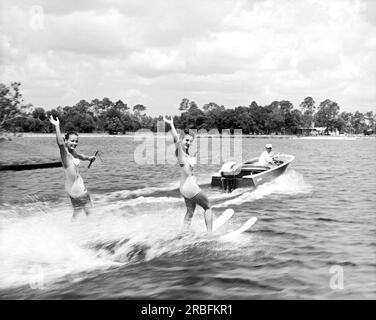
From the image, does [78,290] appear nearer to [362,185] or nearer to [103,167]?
[362,185]

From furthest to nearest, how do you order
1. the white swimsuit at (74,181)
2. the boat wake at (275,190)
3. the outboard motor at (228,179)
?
the outboard motor at (228,179), the boat wake at (275,190), the white swimsuit at (74,181)

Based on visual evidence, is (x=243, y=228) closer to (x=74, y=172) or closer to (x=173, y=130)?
(x=173, y=130)

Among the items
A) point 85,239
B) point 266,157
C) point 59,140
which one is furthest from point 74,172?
point 266,157

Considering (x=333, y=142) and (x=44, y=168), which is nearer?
(x=44, y=168)

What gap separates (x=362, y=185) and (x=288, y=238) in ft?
39.3

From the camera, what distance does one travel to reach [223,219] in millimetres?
9953

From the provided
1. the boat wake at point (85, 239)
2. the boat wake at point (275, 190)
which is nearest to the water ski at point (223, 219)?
the boat wake at point (85, 239)

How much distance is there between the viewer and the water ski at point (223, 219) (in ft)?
30.0

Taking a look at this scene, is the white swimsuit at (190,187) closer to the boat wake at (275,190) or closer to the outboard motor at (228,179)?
the boat wake at (275,190)

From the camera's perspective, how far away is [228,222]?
980 cm

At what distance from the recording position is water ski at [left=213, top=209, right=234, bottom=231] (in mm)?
9147

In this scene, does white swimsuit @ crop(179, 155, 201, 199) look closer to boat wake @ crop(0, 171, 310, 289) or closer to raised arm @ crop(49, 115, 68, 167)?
boat wake @ crop(0, 171, 310, 289)

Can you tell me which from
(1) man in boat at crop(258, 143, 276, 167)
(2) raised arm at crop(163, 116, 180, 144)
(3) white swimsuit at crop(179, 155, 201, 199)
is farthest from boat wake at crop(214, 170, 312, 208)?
(2) raised arm at crop(163, 116, 180, 144)
